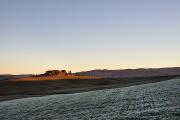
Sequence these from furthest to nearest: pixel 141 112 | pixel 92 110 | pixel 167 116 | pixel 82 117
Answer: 1. pixel 92 110
2. pixel 82 117
3. pixel 141 112
4. pixel 167 116

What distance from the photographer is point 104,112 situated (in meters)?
22.5

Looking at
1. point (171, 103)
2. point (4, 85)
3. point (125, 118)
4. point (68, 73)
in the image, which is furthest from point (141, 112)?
point (68, 73)

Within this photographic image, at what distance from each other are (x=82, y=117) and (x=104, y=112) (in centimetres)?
158

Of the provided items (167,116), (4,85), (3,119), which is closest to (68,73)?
(4,85)

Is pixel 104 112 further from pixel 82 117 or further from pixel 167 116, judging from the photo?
pixel 167 116

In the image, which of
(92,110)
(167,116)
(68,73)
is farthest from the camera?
(68,73)

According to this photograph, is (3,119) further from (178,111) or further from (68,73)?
(68,73)

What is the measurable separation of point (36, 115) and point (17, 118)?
4.14ft

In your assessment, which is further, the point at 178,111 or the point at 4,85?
the point at 4,85

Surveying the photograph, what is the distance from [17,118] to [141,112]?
9.34 metres

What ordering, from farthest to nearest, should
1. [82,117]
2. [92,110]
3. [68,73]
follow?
[68,73] < [92,110] < [82,117]

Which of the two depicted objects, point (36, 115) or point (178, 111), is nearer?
point (178, 111)

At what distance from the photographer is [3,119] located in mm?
26328

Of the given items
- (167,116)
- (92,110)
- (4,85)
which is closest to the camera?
(167,116)
